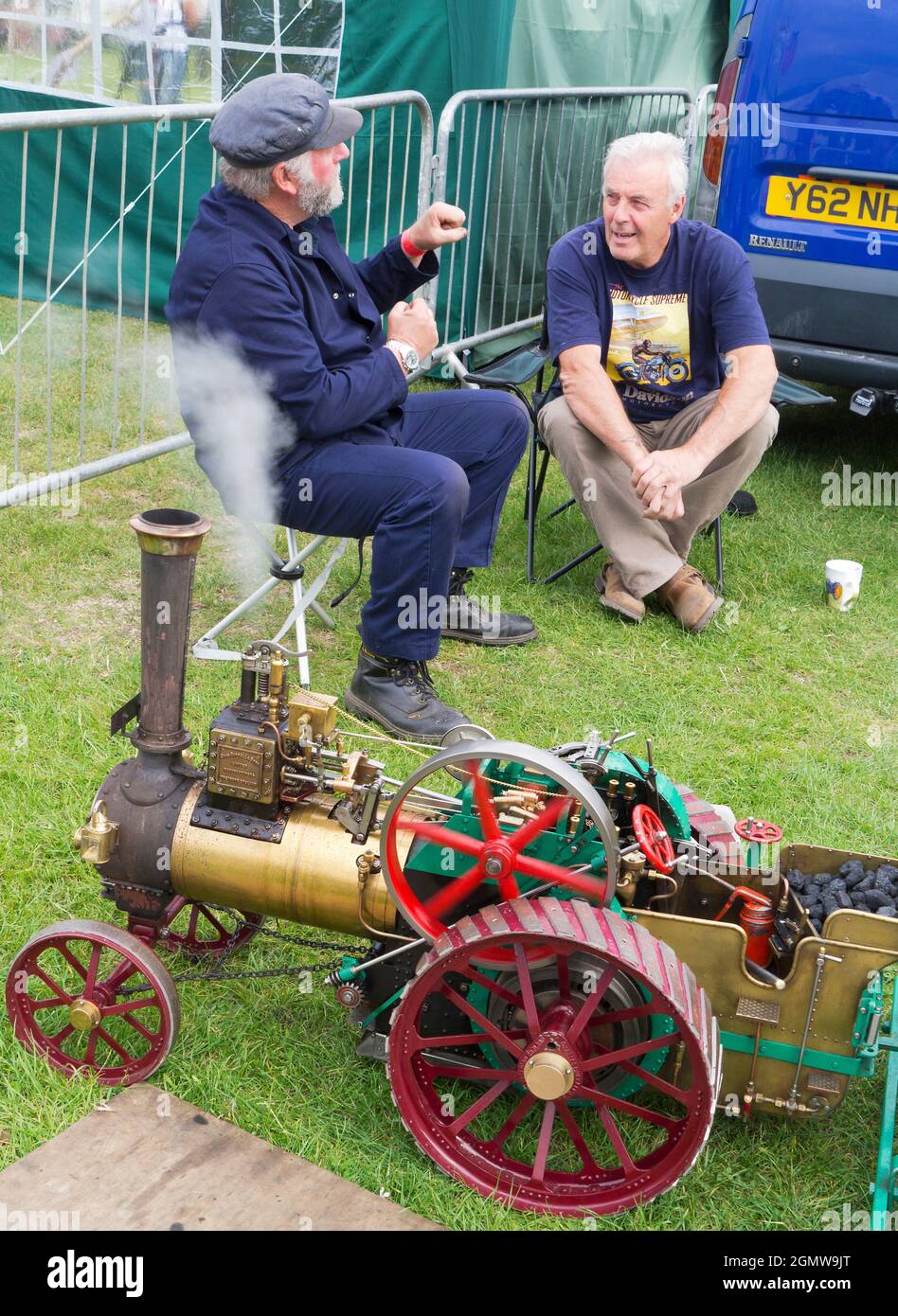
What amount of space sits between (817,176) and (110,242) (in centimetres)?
446

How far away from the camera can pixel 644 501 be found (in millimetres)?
4695

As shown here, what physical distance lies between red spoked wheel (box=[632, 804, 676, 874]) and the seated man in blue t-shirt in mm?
2130

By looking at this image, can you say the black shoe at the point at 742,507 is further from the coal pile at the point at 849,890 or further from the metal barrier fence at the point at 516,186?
the coal pile at the point at 849,890

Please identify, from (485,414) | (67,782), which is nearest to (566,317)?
(485,414)

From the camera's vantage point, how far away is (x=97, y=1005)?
274 cm

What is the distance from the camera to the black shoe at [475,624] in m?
4.84

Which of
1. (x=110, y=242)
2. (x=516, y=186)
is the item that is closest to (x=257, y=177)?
(x=516, y=186)

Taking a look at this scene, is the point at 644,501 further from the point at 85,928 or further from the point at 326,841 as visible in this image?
the point at 85,928

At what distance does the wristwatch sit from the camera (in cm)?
407

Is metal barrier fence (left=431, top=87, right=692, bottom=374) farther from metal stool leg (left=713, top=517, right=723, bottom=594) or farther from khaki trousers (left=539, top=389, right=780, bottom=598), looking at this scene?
metal stool leg (left=713, top=517, right=723, bottom=594)

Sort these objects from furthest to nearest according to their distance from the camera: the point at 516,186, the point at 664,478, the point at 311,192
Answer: the point at 516,186, the point at 664,478, the point at 311,192

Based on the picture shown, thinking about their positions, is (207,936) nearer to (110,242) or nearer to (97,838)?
(97,838)

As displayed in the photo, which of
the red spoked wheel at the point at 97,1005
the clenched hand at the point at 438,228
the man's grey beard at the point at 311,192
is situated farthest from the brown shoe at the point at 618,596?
the red spoked wheel at the point at 97,1005

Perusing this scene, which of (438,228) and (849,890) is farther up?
(438,228)
